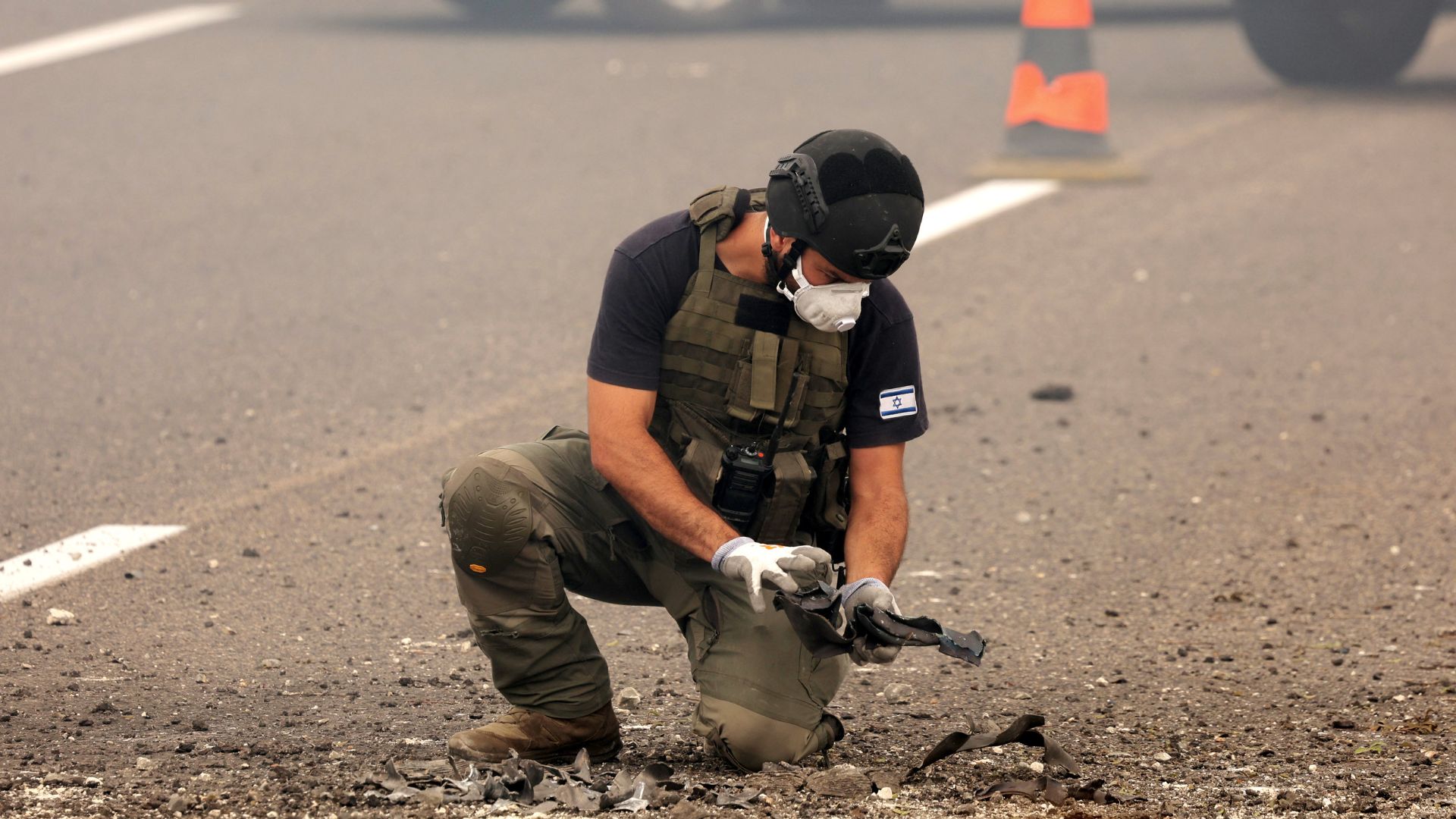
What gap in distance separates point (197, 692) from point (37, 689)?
0.35 metres

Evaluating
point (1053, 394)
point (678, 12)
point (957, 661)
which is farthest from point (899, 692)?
point (678, 12)

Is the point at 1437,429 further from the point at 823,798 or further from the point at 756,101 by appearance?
the point at 756,101

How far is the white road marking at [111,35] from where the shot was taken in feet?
39.0

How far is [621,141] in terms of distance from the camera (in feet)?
33.7

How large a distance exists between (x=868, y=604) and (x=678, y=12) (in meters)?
11.0

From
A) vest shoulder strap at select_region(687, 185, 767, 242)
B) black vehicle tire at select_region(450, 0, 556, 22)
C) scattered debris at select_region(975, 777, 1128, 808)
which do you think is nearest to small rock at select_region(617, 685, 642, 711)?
scattered debris at select_region(975, 777, 1128, 808)

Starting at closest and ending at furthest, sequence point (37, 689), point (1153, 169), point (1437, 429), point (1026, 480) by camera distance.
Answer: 1. point (37, 689)
2. point (1026, 480)
3. point (1437, 429)
4. point (1153, 169)

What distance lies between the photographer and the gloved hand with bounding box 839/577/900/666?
11.4ft

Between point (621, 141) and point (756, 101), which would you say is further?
point (756, 101)

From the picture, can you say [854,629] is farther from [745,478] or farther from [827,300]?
[827,300]

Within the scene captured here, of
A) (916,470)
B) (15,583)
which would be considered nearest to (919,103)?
(916,470)

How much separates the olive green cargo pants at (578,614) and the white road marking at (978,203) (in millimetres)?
4832

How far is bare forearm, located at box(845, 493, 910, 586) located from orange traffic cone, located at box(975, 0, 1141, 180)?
6.10 meters

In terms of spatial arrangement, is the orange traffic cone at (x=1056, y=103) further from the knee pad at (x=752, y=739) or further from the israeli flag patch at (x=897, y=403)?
the knee pad at (x=752, y=739)
